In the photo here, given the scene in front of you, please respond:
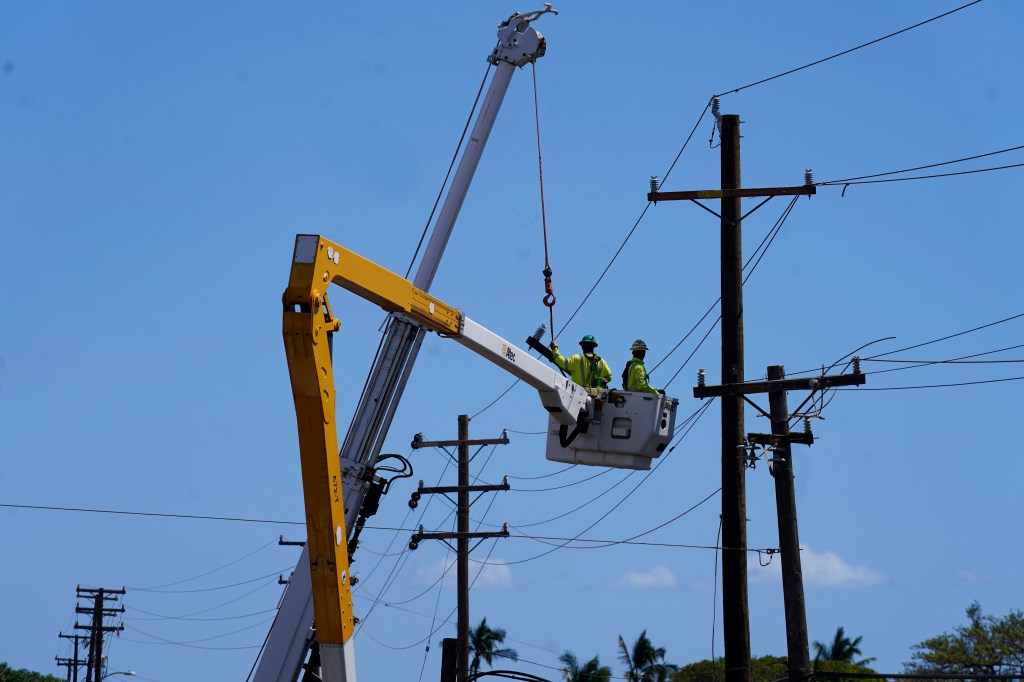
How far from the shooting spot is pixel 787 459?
1789 cm

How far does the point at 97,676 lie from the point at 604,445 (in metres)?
39.8

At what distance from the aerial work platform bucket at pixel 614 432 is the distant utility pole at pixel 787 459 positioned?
108 cm

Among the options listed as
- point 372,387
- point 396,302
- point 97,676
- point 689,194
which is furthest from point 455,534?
point 97,676

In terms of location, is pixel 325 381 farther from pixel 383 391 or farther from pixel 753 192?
pixel 753 192

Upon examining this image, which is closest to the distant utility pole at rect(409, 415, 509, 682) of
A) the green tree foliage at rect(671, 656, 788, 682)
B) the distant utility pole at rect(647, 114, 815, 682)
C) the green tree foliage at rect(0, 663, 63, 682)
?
the distant utility pole at rect(647, 114, 815, 682)

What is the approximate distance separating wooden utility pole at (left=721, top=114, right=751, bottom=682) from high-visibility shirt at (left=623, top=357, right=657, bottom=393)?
1.09 metres

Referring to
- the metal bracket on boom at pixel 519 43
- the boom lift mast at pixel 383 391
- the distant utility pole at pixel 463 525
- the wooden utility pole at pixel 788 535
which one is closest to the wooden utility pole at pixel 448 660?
the boom lift mast at pixel 383 391

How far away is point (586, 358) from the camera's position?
17.6 m

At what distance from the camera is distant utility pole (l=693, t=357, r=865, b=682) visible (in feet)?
57.4

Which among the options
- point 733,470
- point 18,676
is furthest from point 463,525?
point 18,676

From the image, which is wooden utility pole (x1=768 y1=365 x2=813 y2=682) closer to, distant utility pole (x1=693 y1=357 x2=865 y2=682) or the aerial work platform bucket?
distant utility pole (x1=693 y1=357 x2=865 y2=682)

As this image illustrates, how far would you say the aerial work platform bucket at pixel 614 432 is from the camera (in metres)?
17.4

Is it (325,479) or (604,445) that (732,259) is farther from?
(325,479)

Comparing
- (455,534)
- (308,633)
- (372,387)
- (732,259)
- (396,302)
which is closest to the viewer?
(396,302)
